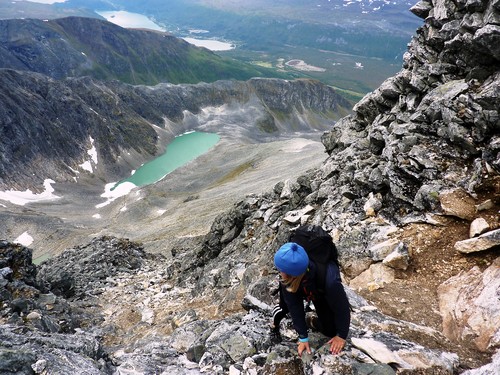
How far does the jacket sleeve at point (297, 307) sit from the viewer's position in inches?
328

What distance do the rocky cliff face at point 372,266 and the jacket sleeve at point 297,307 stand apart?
35.3 inches

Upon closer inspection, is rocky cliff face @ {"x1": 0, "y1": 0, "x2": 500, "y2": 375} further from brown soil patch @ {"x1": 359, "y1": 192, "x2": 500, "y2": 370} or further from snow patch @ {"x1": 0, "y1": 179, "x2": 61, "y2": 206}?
snow patch @ {"x1": 0, "y1": 179, "x2": 61, "y2": 206}

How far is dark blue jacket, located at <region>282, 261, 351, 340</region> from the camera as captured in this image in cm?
791

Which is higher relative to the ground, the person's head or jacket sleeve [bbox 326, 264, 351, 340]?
the person's head

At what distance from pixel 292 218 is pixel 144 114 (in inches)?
6991

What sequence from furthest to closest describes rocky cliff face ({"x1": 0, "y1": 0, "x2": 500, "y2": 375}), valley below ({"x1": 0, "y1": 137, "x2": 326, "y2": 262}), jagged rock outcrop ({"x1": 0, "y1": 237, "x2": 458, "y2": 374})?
1. valley below ({"x1": 0, "y1": 137, "x2": 326, "y2": 262})
2. rocky cliff face ({"x1": 0, "y1": 0, "x2": 500, "y2": 375})
3. jagged rock outcrop ({"x1": 0, "y1": 237, "x2": 458, "y2": 374})

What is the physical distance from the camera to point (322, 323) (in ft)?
30.0

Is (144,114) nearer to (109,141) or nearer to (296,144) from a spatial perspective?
(109,141)

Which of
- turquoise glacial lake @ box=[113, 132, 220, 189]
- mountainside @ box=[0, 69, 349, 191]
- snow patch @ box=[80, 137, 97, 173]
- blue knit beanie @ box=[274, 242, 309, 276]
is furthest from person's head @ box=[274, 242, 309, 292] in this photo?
snow patch @ box=[80, 137, 97, 173]

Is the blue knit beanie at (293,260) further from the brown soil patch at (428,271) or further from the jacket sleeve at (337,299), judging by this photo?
the brown soil patch at (428,271)

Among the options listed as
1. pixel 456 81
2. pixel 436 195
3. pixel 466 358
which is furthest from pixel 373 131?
pixel 466 358

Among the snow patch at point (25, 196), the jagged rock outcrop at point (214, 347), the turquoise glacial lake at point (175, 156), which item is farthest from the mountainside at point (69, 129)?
the jagged rock outcrop at point (214, 347)

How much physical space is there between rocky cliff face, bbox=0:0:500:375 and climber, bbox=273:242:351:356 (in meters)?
0.60

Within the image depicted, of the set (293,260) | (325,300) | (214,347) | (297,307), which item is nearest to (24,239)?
(214,347)
